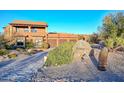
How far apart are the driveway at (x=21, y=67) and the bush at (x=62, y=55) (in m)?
0.14

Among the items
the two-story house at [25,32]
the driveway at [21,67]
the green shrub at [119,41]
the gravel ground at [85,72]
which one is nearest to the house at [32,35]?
the two-story house at [25,32]

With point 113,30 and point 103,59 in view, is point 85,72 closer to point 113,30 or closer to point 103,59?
point 103,59

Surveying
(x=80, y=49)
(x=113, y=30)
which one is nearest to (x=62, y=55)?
(x=80, y=49)

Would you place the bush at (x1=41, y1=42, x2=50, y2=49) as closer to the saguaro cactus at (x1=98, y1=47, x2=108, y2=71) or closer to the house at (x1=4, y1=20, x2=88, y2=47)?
the house at (x1=4, y1=20, x2=88, y2=47)

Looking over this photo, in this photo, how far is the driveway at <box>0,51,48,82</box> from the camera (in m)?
8.73

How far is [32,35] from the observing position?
349 inches

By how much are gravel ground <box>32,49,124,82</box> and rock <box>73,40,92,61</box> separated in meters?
0.11

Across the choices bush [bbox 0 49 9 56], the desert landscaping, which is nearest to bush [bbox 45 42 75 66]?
the desert landscaping

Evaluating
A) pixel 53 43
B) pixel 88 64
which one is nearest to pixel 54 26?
pixel 53 43

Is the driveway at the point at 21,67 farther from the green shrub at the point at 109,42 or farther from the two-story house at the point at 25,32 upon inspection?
the green shrub at the point at 109,42
